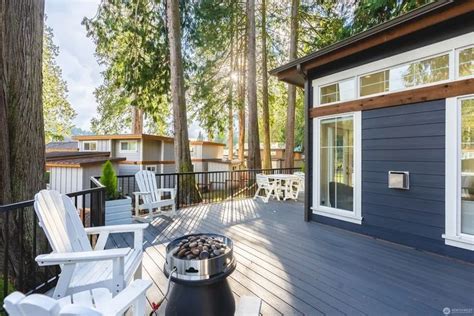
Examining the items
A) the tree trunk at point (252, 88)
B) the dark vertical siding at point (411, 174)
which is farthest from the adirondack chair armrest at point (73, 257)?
the tree trunk at point (252, 88)

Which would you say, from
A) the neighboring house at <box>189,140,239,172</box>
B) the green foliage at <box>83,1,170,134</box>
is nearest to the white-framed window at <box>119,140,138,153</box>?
the green foliage at <box>83,1,170,134</box>

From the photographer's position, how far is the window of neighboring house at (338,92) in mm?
4137

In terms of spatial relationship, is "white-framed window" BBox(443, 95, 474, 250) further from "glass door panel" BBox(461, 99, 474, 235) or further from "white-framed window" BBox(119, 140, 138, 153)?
"white-framed window" BBox(119, 140, 138, 153)

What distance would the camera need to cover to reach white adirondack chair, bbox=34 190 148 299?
5.26 ft

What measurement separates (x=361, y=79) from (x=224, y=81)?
29.3 feet

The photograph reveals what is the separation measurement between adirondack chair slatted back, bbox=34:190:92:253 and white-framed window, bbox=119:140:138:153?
39.3 feet

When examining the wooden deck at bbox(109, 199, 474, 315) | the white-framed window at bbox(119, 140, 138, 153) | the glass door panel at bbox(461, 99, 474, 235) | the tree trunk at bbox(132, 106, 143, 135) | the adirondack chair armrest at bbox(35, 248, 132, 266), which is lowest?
the wooden deck at bbox(109, 199, 474, 315)

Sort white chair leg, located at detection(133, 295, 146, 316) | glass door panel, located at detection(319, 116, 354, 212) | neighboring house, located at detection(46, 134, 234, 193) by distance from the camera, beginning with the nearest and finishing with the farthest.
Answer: white chair leg, located at detection(133, 295, 146, 316) < glass door panel, located at detection(319, 116, 354, 212) < neighboring house, located at detection(46, 134, 234, 193)

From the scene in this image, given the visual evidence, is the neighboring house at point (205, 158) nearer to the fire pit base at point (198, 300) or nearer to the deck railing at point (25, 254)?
the deck railing at point (25, 254)

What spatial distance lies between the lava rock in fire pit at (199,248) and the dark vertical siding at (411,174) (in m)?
2.87

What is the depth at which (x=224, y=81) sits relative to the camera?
12234 mm

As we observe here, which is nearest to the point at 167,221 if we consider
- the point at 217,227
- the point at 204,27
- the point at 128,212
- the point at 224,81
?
the point at 128,212

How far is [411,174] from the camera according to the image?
3.39 meters

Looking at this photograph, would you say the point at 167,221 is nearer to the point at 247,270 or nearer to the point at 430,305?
the point at 247,270
